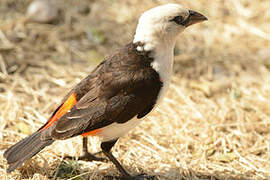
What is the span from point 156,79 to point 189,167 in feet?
3.59

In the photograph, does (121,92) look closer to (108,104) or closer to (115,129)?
(108,104)

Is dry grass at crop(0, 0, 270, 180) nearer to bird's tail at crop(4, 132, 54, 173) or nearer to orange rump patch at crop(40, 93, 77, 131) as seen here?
bird's tail at crop(4, 132, 54, 173)

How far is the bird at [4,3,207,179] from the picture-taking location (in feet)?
10.4

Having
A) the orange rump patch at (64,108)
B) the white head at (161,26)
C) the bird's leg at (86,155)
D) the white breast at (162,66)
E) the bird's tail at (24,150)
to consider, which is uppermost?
the white head at (161,26)

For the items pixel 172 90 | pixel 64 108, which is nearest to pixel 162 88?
pixel 64 108

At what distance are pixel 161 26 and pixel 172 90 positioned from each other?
1.83 meters

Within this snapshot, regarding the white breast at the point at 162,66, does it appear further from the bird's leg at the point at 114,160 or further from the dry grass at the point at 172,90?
the dry grass at the point at 172,90

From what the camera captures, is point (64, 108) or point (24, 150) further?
point (64, 108)

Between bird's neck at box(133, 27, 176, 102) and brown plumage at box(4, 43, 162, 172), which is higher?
bird's neck at box(133, 27, 176, 102)

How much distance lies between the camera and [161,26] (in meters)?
3.31

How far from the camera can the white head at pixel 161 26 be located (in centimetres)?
332

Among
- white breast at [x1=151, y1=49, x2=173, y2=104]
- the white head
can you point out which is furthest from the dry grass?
the white head

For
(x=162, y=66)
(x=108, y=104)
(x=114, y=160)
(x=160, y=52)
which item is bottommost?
(x=114, y=160)

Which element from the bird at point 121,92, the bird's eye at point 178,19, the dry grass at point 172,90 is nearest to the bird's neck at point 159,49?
the bird at point 121,92
